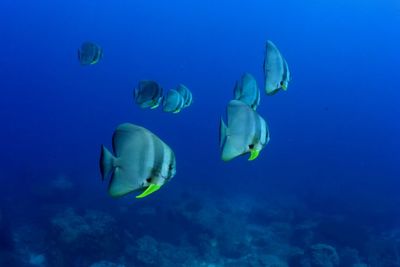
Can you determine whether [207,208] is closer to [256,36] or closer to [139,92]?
[139,92]

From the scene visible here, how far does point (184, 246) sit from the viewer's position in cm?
1291

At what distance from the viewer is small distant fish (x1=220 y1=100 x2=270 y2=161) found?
2.34 m

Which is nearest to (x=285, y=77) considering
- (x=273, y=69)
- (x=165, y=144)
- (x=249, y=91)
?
(x=273, y=69)

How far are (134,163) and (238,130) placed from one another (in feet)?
2.49

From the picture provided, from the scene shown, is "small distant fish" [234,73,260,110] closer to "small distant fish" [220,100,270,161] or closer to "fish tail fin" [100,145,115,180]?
"small distant fish" [220,100,270,161]

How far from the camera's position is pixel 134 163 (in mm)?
1893

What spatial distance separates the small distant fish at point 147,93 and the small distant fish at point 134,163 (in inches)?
128

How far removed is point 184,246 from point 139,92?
900 centimetres

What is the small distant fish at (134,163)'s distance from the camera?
1889 mm

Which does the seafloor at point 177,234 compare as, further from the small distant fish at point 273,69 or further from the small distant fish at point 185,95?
the small distant fish at point 273,69

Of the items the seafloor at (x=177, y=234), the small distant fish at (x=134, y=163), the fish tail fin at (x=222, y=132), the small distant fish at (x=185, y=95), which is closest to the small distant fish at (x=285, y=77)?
the fish tail fin at (x=222, y=132)

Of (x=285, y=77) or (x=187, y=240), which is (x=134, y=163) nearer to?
(x=285, y=77)

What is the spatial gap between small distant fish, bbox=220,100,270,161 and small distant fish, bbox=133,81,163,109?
9.60 feet

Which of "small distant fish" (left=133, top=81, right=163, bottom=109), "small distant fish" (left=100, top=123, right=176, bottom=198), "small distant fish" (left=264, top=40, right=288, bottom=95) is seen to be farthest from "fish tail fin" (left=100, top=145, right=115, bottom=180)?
"small distant fish" (left=133, top=81, right=163, bottom=109)
